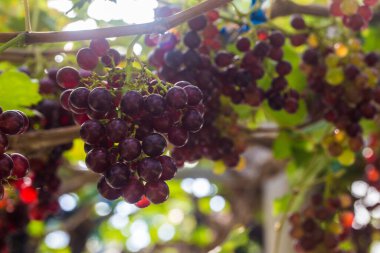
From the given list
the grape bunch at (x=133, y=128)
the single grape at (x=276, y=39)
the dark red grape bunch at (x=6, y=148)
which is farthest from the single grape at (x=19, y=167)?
the single grape at (x=276, y=39)

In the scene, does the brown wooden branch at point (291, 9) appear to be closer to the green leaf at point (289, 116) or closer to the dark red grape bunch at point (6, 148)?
the green leaf at point (289, 116)

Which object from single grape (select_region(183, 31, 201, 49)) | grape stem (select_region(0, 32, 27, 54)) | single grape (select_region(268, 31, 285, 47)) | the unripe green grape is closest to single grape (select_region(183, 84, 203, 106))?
grape stem (select_region(0, 32, 27, 54))

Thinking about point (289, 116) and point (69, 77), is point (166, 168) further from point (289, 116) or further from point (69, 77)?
point (289, 116)

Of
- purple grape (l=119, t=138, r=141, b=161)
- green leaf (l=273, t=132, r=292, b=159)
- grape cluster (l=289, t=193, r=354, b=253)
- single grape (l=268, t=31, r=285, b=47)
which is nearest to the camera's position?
purple grape (l=119, t=138, r=141, b=161)

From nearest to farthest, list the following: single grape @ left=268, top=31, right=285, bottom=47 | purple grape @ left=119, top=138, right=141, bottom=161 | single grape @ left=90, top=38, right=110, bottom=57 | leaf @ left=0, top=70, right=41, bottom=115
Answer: purple grape @ left=119, top=138, right=141, bottom=161
single grape @ left=90, top=38, right=110, bottom=57
leaf @ left=0, top=70, right=41, bottom=115
single grape @ left=268, top=31, right=285, bottom=47

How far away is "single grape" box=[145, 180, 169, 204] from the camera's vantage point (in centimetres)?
79

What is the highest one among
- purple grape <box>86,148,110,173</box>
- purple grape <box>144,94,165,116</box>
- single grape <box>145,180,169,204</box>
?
purple grape <box>144,94,165,116</box>

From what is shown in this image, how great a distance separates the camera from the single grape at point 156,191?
79cm

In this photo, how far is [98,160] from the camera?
2.54 feet

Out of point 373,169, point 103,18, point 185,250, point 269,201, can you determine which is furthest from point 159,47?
point 185,250

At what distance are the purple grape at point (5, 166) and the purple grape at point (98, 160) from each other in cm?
11

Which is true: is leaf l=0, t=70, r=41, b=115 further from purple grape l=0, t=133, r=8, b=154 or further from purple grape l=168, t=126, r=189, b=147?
purple grape l=168, t=126, r=189, b=147

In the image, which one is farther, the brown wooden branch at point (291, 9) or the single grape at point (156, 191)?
the brown wooden branch at point (291, 9)

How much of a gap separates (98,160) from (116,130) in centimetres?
5
